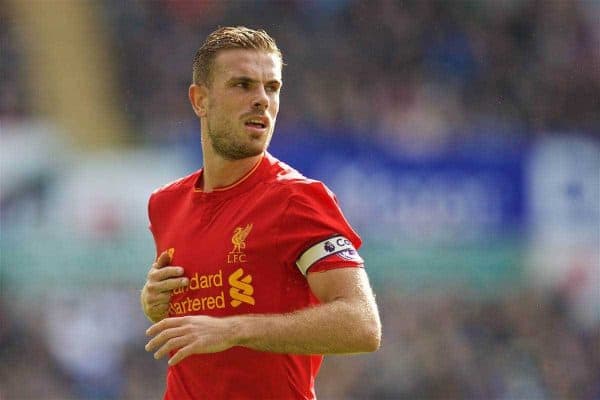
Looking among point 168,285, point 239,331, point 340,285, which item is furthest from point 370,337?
point 168,285

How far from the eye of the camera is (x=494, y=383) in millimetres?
13234

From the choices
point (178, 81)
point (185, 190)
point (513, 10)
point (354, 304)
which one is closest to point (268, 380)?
point (354, 304)

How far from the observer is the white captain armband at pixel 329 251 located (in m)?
3.91

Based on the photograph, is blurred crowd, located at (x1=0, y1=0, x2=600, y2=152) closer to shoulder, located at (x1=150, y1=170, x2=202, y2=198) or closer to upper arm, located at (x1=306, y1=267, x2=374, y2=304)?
shoulder, located at (x1=150, y1=170, x2=202, y2=198)

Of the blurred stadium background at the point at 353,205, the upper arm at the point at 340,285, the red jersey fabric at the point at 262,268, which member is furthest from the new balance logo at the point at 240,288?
the blurred stadium background at the point at 353,205

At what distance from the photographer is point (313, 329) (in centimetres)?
376

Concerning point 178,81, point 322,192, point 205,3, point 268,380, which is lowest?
point 268,380

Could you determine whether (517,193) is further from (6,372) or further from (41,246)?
(6,372)

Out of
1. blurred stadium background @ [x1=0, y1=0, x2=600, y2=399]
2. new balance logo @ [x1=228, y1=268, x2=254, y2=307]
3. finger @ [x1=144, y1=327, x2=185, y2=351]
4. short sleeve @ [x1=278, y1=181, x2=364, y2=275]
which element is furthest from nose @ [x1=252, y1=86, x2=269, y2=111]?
blurred stadium background @ [x1=0, y1=0, x2=600, y2=399]

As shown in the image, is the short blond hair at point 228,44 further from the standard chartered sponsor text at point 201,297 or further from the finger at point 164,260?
the standard chartered sponsor text at point 201,297

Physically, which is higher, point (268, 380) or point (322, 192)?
point (322, 192)

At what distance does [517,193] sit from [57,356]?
564cm

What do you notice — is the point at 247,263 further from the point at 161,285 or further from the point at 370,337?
the point at 370,337

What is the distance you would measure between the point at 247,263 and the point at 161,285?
43 centimetres
